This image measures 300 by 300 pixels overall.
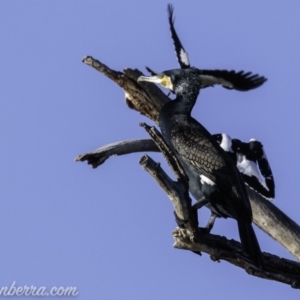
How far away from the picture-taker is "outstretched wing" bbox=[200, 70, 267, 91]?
9859mm

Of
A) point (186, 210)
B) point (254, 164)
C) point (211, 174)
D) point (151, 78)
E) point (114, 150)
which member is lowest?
point (186, 210)

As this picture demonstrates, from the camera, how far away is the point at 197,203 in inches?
349

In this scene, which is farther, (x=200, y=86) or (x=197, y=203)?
(x=200, y=86)

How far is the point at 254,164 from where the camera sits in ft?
33.8

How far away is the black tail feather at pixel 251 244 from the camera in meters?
8.51

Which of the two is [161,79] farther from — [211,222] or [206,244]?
[206,244]

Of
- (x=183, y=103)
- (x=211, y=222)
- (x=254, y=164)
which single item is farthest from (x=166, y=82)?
(x=211, y=222)

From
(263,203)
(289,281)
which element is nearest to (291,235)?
(263,203)

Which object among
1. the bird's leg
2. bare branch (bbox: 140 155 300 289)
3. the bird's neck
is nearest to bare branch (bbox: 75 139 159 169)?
the bird's neck

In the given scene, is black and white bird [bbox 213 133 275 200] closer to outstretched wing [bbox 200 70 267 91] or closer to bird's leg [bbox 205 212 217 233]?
outstretched wing [bbox 200 70 267 91]

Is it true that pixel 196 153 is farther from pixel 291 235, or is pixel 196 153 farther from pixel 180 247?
pixel 291 235

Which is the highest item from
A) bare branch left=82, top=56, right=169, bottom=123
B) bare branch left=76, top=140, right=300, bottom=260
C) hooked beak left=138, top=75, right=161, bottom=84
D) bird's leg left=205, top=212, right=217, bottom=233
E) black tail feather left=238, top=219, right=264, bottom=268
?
bare branch left=82, top=56, right=169, bottom=123

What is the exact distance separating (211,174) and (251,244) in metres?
0.68

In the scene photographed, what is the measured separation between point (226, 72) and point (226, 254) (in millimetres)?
1890
